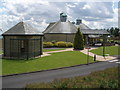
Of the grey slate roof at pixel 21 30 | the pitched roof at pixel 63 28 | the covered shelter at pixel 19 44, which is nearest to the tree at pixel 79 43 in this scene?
the grey slate roof at pixel 21 30

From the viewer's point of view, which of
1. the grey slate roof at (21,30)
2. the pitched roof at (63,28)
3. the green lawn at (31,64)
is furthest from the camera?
the pitched roof at (63,28)

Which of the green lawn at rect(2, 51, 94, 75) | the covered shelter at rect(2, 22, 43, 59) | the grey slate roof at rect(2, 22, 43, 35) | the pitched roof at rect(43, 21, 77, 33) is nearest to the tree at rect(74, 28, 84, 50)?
the grey slate roof at rect(2, 22, 43, 35)

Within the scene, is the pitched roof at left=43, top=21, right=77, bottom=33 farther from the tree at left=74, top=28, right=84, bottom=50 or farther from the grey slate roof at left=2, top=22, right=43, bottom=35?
the grey slate roof at left=2, top=22, right=43, bottom=35

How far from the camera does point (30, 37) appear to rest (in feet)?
85.9

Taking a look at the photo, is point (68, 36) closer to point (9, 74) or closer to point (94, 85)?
point (9, 74)

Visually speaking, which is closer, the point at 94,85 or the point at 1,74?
the point at 94,85

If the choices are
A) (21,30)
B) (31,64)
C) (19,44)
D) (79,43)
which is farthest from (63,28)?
(31,64)

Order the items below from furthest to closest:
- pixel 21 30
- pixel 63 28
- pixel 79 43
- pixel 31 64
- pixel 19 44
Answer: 1. pixel 63 28
2. pixel 79 43
3. pixel 21 30
4. pixel 19 44
5. pixel 31 64

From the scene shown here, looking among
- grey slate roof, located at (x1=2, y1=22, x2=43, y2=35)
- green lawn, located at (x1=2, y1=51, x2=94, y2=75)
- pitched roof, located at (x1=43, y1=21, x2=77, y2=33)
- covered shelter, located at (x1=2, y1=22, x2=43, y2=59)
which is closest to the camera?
green lawn, located at (x1=2, y1=51, x2=94, y2=75)

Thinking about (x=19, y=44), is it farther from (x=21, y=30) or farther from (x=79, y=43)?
(x=79, y=43)

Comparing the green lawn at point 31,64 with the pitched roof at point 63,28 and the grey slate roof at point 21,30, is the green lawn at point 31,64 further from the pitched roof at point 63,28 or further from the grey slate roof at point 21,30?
the pitched roof at point 63,28

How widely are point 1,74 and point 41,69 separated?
160 inches

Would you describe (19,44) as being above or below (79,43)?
above

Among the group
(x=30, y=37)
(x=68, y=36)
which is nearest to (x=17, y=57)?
(x=30, y=37)
